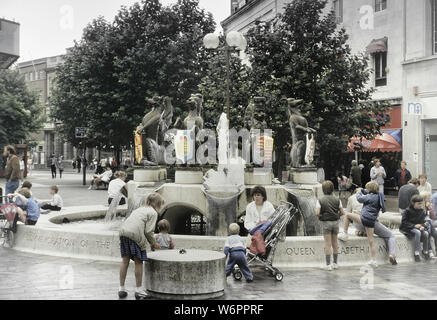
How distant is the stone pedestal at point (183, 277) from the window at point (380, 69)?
25.8 m

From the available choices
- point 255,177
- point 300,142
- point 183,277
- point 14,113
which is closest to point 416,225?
point 300,142

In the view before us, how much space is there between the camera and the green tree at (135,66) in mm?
31828

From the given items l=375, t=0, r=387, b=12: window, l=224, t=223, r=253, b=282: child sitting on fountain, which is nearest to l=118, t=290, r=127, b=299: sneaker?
l=224, t=223, r=253, b=282: child sitting on fountain

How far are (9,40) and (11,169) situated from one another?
84.0 ft

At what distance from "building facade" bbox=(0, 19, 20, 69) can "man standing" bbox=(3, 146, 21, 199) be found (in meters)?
21.7

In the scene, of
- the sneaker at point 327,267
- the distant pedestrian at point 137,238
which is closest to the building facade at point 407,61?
the sneaker at point 327,267

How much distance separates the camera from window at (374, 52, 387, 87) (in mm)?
30987

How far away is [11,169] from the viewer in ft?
48.9

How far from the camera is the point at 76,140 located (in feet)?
126

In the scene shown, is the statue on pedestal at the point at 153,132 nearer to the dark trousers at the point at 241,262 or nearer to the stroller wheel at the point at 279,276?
the dark trousers at the point at 241,262

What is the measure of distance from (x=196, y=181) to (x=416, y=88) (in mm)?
19444

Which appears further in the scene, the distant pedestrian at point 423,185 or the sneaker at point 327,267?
the distant pedestrian at point 423,185
